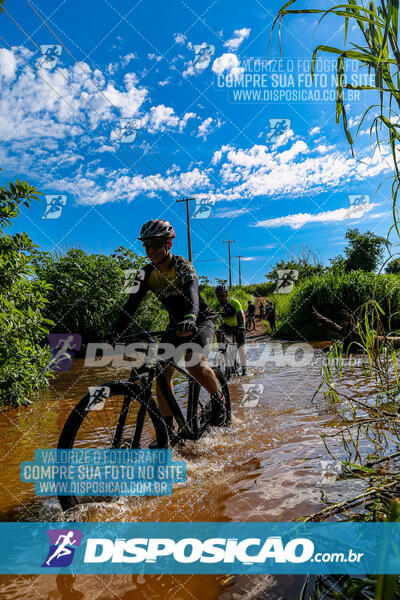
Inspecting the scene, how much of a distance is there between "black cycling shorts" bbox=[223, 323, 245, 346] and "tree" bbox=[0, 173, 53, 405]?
4.22 meters

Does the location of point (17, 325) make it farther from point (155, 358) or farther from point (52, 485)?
point (155, 358)

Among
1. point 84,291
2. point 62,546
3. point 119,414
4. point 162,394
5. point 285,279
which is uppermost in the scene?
point 285,279

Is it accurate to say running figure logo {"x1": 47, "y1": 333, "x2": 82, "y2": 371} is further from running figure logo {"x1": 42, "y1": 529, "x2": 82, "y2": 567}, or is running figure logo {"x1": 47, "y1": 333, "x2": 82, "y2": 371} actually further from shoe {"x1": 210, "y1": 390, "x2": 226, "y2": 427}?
running figure logo {"x1": 42, "y1": 529, "x2": 82, "y2": 567}

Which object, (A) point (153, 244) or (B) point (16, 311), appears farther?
(B) point (16, 311)

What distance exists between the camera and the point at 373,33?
176 centimetres

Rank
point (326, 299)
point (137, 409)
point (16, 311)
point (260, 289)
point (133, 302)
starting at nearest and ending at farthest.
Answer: point (137, 409) < point (133, 302) < point (16, 311) < point (326, 299) < point (260, 289)

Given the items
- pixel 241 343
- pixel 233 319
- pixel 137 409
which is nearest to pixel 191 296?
pixel 137 409

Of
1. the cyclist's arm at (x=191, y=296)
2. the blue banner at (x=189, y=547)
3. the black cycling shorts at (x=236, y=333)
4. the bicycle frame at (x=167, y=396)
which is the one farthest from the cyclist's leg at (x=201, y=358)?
the black cycling shorts at (x=236, y=333)

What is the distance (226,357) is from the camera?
7578mm

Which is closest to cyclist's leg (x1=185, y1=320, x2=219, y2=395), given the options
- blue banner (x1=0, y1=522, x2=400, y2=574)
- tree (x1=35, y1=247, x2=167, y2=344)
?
blue banner (x1=0, y1=522, x2=400, y2=574)

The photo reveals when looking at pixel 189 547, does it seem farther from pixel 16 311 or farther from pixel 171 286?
pixel 16 311

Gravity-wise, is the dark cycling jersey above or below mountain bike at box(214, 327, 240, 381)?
Result: above

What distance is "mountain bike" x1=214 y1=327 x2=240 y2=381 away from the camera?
23.1ft

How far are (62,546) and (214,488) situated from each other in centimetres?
131
